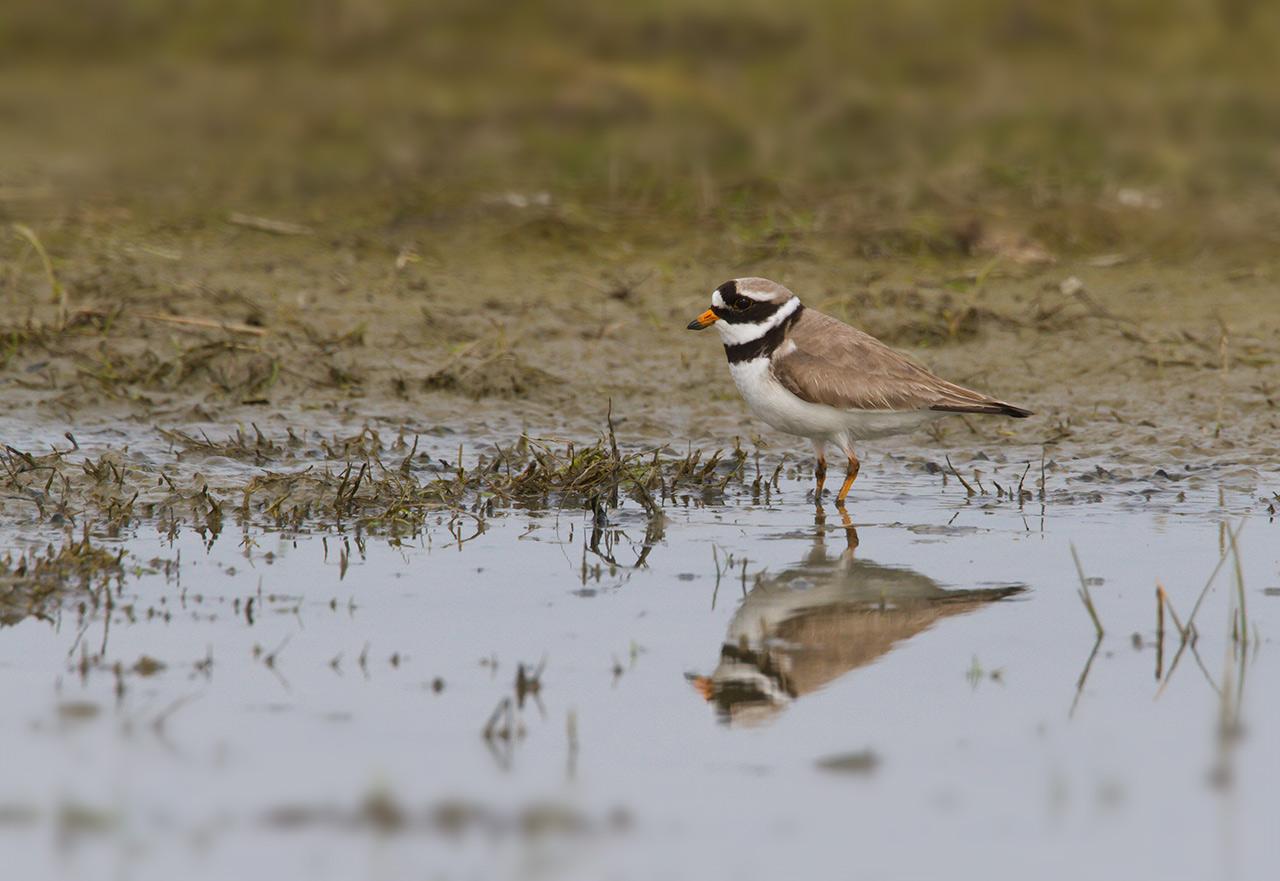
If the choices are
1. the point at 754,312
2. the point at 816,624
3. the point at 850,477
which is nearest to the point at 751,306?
the point at 754,312

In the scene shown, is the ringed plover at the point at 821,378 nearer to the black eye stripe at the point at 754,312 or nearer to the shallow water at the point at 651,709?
the black eye stripe at the point at 754,312

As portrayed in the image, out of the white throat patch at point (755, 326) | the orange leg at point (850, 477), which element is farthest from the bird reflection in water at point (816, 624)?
the white throat patch at point (755, 326)

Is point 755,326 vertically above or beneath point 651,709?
above

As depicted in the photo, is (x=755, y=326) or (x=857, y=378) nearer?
(x=857, y=378)

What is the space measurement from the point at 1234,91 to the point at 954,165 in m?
5.38

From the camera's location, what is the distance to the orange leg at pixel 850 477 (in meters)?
9.24

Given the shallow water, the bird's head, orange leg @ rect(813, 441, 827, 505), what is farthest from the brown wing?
the shallow water

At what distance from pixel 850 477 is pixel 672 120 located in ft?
30.5

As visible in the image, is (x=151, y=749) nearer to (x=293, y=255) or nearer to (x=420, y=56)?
(x=293, y=255)

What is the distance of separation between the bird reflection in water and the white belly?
3.78 feet

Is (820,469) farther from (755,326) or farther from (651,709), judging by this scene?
(651,709)

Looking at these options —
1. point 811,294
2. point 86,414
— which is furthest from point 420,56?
point 86,414

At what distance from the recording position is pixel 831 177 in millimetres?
15641

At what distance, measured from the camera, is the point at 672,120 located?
1792cm
